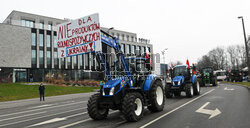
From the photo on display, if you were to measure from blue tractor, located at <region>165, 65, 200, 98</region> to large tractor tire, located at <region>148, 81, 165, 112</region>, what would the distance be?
467cm

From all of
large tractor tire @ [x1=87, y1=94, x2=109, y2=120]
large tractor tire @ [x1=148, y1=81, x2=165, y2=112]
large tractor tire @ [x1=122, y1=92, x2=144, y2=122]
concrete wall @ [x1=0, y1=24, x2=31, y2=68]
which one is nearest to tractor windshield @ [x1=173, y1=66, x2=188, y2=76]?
large tractor tire @ [x1=148, y1=81, x2=165, y2=112]

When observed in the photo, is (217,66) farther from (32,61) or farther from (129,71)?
(129,71)

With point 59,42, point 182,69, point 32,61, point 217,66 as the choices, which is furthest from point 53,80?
point 217,66

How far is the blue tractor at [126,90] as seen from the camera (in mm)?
6547

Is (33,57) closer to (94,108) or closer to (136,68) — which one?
(136,68)

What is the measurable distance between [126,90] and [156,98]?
5.95 ft

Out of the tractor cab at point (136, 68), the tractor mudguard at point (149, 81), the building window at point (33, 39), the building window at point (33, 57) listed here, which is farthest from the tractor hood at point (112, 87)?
the building window at point (33, 39)

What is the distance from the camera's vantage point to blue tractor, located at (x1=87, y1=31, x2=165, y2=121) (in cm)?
655

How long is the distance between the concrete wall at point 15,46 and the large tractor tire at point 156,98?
124ft

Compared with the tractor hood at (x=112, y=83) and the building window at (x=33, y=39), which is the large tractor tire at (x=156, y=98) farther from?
the building window at (x=33, y=39)

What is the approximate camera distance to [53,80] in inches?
1253

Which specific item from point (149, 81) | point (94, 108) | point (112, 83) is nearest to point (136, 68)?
point (149, 81)

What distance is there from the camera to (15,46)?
3816 centimetres

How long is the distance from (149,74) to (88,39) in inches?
132
